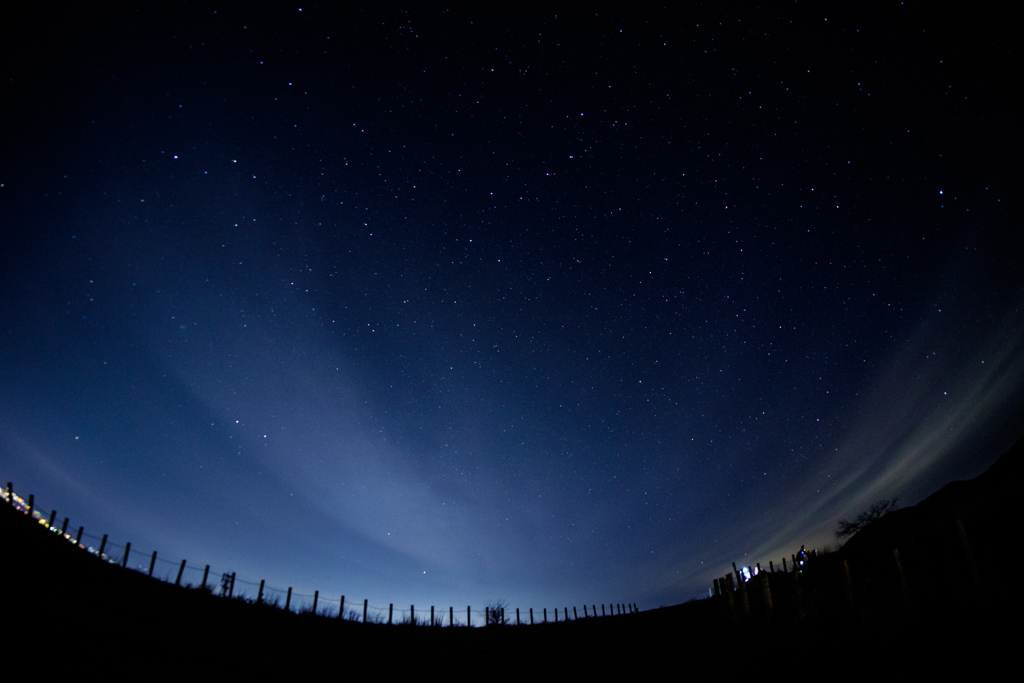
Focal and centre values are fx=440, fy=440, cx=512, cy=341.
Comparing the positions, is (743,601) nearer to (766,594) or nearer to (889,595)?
(766,594)

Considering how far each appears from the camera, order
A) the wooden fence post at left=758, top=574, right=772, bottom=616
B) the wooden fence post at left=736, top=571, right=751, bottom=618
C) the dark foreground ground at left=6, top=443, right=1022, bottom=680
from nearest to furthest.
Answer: the dark foreground ground at left=6, top=443, right=1022, bottom=680
the wooden fence post at left=758, top=574, right=772, bottom=616
the wooden fence post at left=736, top=571, right=751, bottom=618

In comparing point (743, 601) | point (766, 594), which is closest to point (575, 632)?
point (743, 601)

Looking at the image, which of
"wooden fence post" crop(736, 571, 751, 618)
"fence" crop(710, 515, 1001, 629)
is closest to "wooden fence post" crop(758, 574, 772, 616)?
"fence" crop(710, 515, 1001, 629)

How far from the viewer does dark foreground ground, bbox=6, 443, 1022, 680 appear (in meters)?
8.34

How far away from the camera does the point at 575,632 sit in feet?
61.8

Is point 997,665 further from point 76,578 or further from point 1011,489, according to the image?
point 76,578

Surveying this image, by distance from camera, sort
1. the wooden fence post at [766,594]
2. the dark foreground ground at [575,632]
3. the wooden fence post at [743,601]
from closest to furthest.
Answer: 1. the dark foreground ground at [575,632]
2. the wooden fence post at [766,594]
3. the wooden fence post at [743,601]

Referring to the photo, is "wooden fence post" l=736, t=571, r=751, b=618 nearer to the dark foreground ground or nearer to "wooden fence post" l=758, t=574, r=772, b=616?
the dark foreground ground

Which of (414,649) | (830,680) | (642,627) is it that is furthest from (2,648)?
(642,627)

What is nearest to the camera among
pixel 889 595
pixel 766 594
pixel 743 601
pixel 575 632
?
pixel 889 595

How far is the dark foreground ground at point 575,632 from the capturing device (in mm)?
8344

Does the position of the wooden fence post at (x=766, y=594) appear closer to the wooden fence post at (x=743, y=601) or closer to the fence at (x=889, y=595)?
the fence at (x=889, y=595)

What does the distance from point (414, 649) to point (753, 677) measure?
11.6 m

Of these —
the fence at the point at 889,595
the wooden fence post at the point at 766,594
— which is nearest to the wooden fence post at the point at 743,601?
the fence at the point at 889,595
